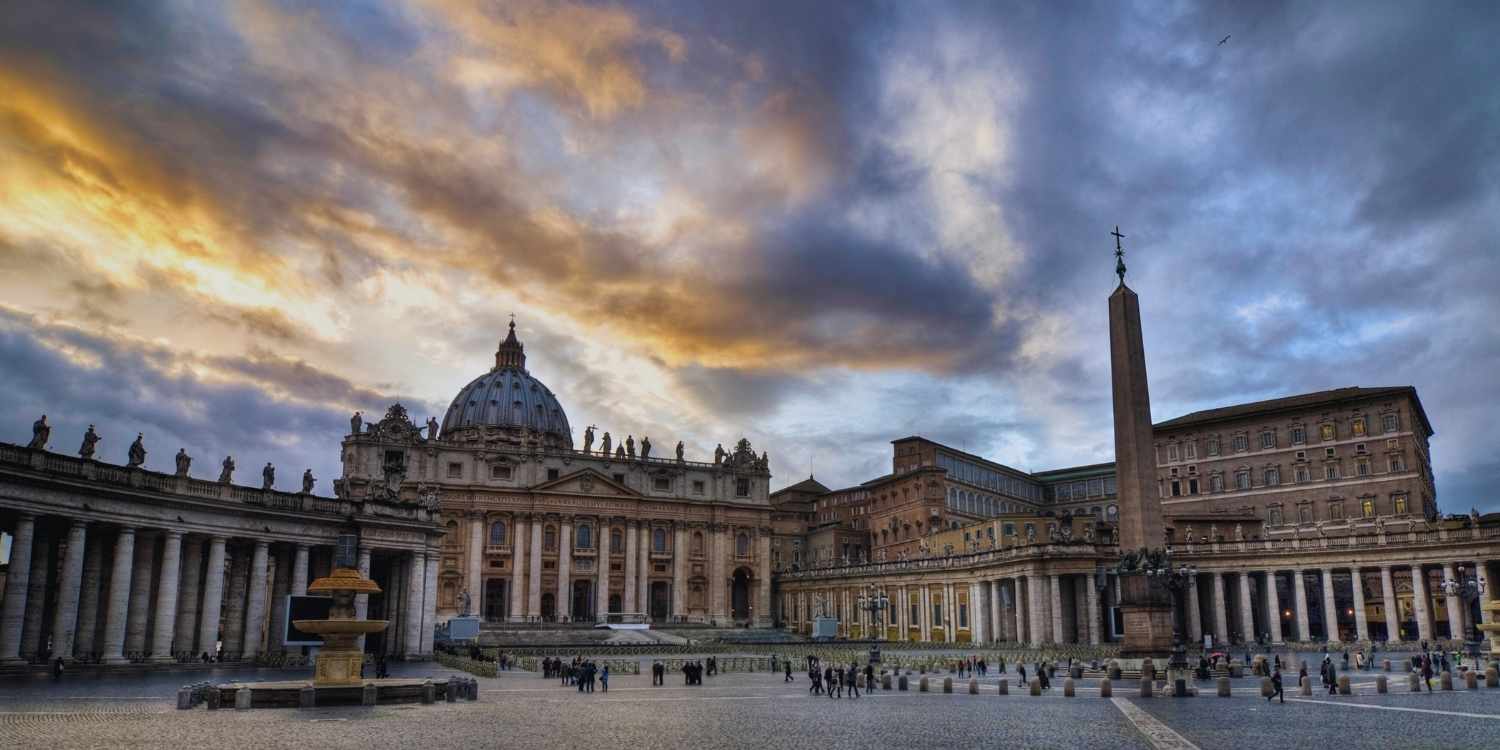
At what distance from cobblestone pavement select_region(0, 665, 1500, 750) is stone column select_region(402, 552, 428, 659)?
17409 millimetres

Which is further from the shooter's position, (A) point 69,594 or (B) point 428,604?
(B) point 428,604

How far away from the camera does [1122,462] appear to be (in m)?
36.3

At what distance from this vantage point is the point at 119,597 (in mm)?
37000

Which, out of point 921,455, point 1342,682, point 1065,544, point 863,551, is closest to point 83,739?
point 1342,682

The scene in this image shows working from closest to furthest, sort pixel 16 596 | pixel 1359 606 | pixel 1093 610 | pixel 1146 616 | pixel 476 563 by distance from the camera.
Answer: pixel 16 596, pixel 1146 616, pixel 1359 606, pixel 1093 610, pixel 476 563

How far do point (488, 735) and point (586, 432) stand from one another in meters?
92.6

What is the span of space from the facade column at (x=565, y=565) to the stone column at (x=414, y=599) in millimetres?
51131

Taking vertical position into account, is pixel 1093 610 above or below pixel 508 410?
below

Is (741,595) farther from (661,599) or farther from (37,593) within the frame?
(37,593)

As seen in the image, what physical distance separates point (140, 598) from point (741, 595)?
80.9 meters

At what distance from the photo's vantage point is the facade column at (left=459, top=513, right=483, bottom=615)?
9662cm

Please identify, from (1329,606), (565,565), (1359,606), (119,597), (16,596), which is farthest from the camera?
(565,565)

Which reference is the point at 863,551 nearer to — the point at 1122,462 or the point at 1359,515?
the point at 1359,515

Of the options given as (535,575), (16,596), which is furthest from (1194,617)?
(16,596)
